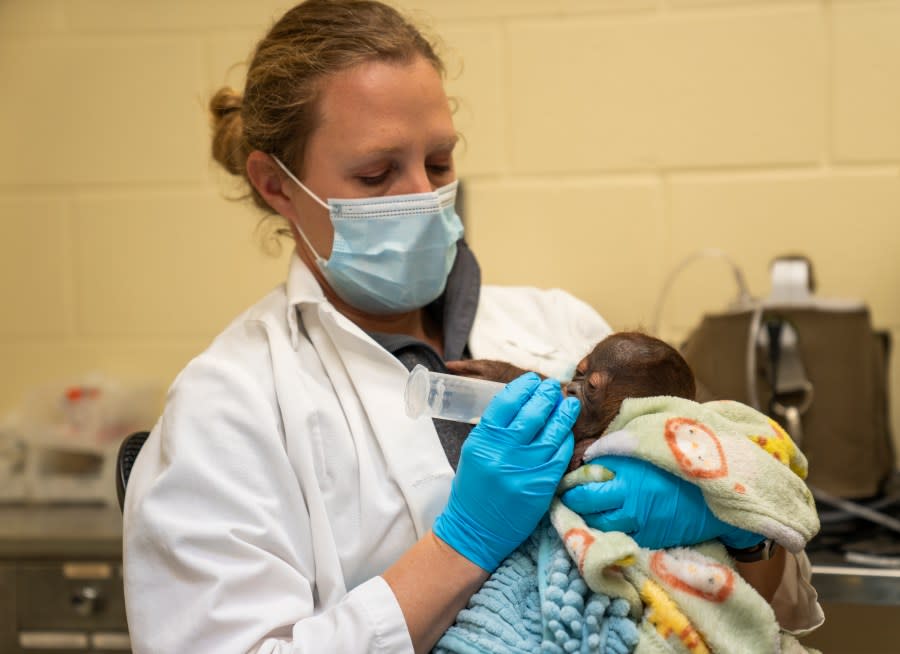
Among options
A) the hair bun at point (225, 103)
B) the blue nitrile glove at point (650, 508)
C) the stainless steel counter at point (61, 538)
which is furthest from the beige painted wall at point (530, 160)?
the blue nitrile glove at point (650, 508)

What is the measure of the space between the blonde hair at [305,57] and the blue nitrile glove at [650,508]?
662mm

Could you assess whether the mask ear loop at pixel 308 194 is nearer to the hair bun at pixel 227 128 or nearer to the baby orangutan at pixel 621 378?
the hair bun at pixel 227 128

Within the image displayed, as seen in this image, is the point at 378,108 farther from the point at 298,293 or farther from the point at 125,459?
the point at 125,459

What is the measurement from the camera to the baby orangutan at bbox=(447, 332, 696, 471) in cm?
125

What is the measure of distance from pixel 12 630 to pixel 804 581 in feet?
5.27

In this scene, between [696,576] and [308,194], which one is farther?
[308,194]

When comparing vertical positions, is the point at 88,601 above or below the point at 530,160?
below

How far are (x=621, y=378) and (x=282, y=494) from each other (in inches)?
18.0

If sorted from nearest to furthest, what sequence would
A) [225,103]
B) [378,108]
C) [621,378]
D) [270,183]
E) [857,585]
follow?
[621,378], [378,108], [270,183], [225,103], [857,585]

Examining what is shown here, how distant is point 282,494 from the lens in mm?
1263

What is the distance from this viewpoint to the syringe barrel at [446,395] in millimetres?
1262

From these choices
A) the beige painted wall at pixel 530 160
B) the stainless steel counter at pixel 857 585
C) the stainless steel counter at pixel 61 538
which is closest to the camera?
the stainless steel counter at pixel 857 585

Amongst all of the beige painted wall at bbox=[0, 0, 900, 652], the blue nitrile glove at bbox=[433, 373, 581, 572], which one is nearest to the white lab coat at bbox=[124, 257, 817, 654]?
the blue nitrile glove at bbox=[433, 373, 581, 572]

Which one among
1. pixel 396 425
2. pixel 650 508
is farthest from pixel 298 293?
pixel 650 508
